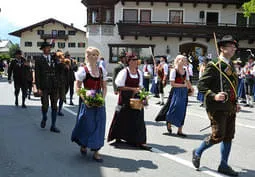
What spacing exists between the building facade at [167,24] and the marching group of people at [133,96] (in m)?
24.9

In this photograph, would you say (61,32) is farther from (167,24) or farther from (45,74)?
(45,74)

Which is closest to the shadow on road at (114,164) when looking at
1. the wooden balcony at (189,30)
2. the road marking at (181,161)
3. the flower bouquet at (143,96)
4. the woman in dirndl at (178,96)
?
the road marking at (181,161)

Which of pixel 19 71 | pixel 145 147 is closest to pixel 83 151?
pixel 145 147

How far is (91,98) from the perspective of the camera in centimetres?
569

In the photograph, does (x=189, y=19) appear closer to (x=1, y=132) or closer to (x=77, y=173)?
(x=1, y=132)

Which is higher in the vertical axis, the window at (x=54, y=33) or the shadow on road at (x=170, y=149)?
the window at (x=54, y=33)

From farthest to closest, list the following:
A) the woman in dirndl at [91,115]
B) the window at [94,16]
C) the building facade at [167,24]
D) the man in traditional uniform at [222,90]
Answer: the window at [94,16] → the building facade at [167,24] → the woman in dirndl at [91,115] → the man in traditional uniform at [222,90]

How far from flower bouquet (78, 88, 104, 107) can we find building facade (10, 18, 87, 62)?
170 feet

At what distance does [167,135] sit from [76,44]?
53.3m

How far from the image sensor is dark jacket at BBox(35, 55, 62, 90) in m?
8.04

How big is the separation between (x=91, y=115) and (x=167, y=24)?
2778 cm

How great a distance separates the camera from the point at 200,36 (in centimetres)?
3253

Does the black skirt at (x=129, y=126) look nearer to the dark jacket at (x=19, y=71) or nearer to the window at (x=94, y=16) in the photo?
the dark jacket at (x=19, y=71)

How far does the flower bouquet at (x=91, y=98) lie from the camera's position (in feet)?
18.7
